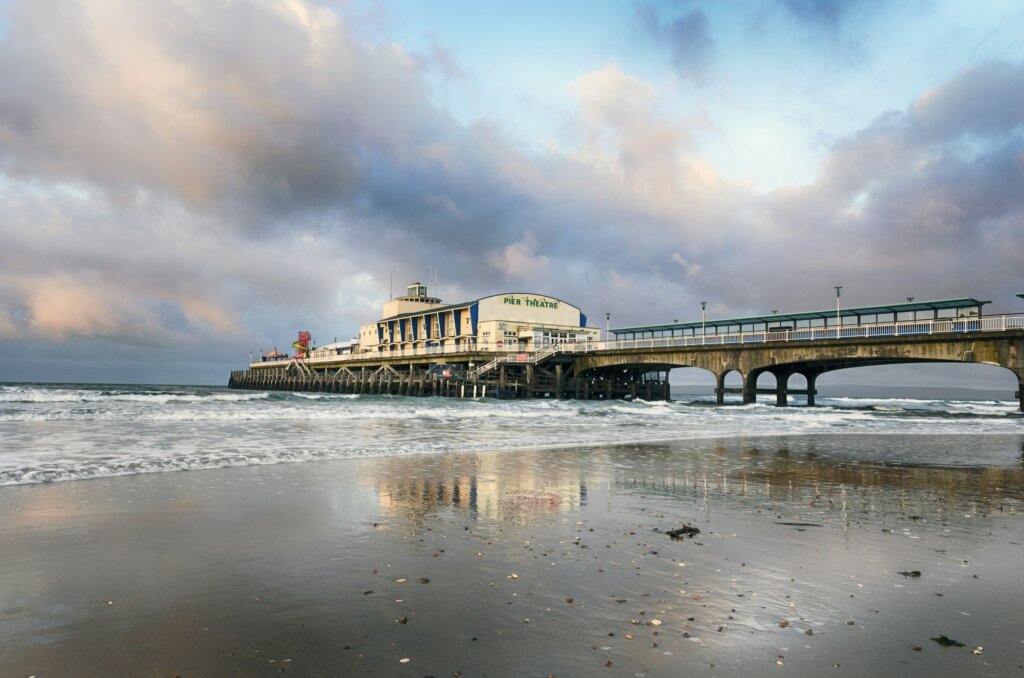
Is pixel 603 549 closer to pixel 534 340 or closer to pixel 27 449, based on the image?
pixel 27 449

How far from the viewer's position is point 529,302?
69.1 m

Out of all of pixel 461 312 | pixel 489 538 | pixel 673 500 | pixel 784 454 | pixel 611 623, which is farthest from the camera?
pixel 461 312

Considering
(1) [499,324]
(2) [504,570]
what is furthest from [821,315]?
(2) [504,570]

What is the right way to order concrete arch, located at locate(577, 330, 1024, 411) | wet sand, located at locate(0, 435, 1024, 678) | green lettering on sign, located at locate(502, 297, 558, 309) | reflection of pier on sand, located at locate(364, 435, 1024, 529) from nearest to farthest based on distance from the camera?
1. wet sand, located at locate(0, 435, 1024, 678)
2. reflection of pier on sand, located at locate(364, 435, 1024, 529)
3. concrete arch, located at locate(577, 330, 1024, 411)
4. green lettering on sign, located at locate(502, 297, 558, 309)

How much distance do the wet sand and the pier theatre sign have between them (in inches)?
2284

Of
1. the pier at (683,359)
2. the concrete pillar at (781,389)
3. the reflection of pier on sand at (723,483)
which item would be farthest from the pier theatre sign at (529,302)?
the reflection of pier on sand at (723,483)

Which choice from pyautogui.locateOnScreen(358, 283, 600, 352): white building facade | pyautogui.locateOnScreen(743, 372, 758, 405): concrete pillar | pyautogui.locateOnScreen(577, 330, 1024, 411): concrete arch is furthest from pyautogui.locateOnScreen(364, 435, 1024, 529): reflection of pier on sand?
pyautogui.locateOnScreen(358, 283, 600, 352): white building facade

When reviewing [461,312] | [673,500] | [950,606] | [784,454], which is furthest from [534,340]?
[950,606]

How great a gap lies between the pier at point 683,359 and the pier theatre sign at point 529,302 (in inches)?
323

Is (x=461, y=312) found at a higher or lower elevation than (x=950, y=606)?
higher

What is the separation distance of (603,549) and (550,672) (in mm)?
2785

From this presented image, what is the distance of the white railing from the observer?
3331cm

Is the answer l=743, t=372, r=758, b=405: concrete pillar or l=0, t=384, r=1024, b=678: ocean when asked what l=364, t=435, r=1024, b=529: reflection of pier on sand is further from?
l=743, t=372, r=758, b=405: concrete pillar

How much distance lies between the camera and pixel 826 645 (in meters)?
3.80
